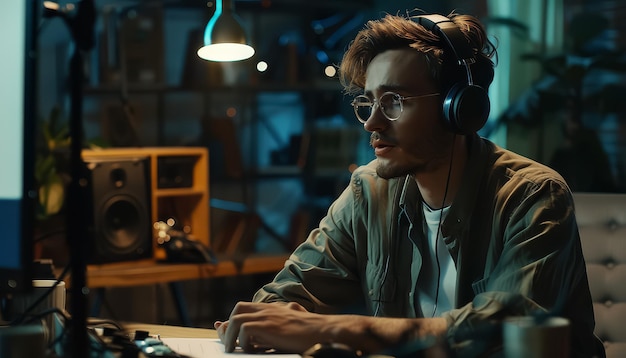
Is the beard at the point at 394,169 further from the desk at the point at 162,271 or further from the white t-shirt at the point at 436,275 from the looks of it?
the desk at the point at 162,271

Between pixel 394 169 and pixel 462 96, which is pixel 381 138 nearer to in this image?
pixel 394 169

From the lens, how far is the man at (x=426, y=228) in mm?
1334

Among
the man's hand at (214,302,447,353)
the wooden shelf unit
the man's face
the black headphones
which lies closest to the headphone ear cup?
the black headphones

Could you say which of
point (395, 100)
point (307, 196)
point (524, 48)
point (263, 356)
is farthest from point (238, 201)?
point (263, 356)

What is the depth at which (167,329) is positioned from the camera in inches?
60.2

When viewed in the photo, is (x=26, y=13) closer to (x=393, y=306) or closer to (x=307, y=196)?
(x=393, y=306)

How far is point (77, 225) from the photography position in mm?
928

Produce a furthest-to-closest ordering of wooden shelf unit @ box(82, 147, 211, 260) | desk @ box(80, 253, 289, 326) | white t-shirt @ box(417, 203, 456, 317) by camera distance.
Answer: wooden shelf unit @ box(82, 147, 211, 260) → desk @ box(80, 253, 289, 326) → white t-shirt @ box(417, 203, 456, 317)

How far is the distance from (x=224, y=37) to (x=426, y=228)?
566 millimetres

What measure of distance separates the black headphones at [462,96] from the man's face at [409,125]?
0.09 meters

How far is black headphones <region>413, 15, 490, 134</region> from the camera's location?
1466 mm

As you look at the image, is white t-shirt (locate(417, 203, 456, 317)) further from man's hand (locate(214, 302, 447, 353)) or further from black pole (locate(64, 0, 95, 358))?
black pole (locate(64, 0, 95, 358))

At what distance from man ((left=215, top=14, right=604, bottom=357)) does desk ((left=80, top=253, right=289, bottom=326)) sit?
1.47 metres

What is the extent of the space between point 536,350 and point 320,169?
3586mm
